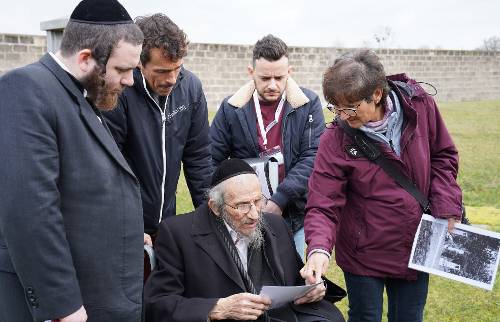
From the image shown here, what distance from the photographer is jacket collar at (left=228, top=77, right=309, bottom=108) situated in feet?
12.1

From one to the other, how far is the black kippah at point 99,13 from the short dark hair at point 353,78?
100cm

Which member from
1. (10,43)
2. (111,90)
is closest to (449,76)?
(10,43)

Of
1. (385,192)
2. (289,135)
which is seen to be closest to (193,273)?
(385,192)

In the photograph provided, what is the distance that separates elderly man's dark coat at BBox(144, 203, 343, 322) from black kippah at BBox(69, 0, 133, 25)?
1244 mm

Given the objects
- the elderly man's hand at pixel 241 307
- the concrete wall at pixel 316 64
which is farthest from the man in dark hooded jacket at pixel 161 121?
the concrete wall at pixel 316 64

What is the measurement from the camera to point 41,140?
6.19ft

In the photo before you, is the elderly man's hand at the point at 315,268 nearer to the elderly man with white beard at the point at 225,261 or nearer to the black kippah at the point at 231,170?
the elderly man with white beard at the point at 225,261

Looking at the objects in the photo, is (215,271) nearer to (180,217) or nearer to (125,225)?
(180,217)

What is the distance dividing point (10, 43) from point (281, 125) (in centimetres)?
1185

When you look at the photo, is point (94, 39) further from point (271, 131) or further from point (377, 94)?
point (271, 131)

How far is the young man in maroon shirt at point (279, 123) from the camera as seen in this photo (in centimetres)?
366

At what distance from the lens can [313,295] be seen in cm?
296

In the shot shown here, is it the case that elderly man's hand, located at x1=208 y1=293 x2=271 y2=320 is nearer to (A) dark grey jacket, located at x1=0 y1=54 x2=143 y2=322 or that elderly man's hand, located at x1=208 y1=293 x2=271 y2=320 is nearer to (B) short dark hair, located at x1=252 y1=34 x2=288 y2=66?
(A) dark grey jacket, located at x1=0 y1=54 x2=143 y2=322

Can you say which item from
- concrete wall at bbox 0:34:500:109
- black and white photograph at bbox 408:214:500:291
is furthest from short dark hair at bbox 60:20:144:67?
concrete wall at bbox 0:34:500:109
